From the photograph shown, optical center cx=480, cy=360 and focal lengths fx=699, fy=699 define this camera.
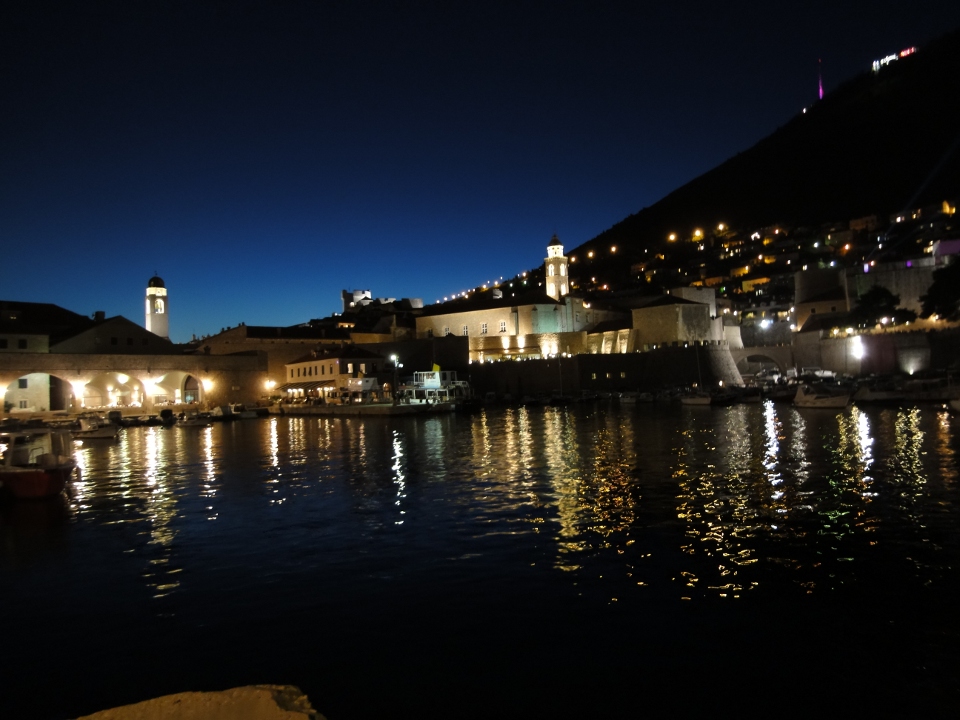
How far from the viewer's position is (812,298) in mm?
55719

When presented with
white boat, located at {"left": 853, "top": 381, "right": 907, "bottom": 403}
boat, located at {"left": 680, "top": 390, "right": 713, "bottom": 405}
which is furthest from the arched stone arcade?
white boat, located at {"left": 853, "top": 381, "right": 907, "bottom": 403}

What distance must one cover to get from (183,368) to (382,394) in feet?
43.2

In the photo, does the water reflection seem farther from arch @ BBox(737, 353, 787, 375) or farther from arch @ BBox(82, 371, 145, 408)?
arch @ BBox(737, 353, 787, 375)

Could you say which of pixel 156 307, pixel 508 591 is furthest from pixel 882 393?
pixel 156 307

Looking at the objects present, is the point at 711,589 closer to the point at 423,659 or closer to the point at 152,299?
the point at 423,659

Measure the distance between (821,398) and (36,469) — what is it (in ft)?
106

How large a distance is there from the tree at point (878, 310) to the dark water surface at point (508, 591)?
34.1 meters

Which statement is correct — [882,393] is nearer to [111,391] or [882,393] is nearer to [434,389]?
[434,389]

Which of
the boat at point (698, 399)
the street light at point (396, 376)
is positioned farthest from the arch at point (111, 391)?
the boat at point (698, 399)

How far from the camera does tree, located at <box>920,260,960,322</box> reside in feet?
121

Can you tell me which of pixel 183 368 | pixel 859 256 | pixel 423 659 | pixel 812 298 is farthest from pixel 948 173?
pixel 423 659

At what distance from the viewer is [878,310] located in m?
45.8

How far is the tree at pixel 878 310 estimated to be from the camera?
4523 centimetres

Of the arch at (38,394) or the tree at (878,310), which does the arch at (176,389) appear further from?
the tree at (878,310)
